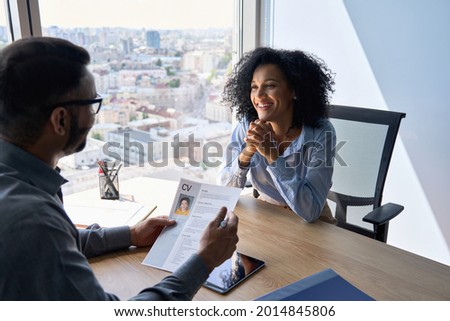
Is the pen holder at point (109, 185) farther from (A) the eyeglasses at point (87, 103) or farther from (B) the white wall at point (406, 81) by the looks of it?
(B) the white wall at point (406, 81)

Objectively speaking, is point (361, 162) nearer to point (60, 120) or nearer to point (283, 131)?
point (283, 131)

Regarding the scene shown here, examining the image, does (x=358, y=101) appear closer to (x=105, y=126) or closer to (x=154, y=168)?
(x=154, y=168)

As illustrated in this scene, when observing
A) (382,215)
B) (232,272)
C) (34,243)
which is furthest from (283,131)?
(34,243)

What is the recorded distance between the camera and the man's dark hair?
771mm

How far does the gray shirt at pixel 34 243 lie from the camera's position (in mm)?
644

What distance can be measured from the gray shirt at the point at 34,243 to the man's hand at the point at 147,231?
0.40 meters

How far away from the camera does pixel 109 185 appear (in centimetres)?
161

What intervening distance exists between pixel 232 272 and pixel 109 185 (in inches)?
30.2

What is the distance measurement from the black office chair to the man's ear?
1.27m

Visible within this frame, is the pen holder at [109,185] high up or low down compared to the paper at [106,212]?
up

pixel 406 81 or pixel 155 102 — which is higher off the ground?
pixel 406 81

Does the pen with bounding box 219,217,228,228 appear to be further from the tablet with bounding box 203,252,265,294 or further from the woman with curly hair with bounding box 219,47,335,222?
the woman with curly hair with bounding box 219,47,335,222

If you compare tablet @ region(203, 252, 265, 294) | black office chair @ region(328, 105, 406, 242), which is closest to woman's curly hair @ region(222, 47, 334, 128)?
black office chair @ region(328, 105, 406, 242)

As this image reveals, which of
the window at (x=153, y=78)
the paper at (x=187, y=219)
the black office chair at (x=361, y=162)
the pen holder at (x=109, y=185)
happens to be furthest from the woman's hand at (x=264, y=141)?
the window at (x=153, y=78)
